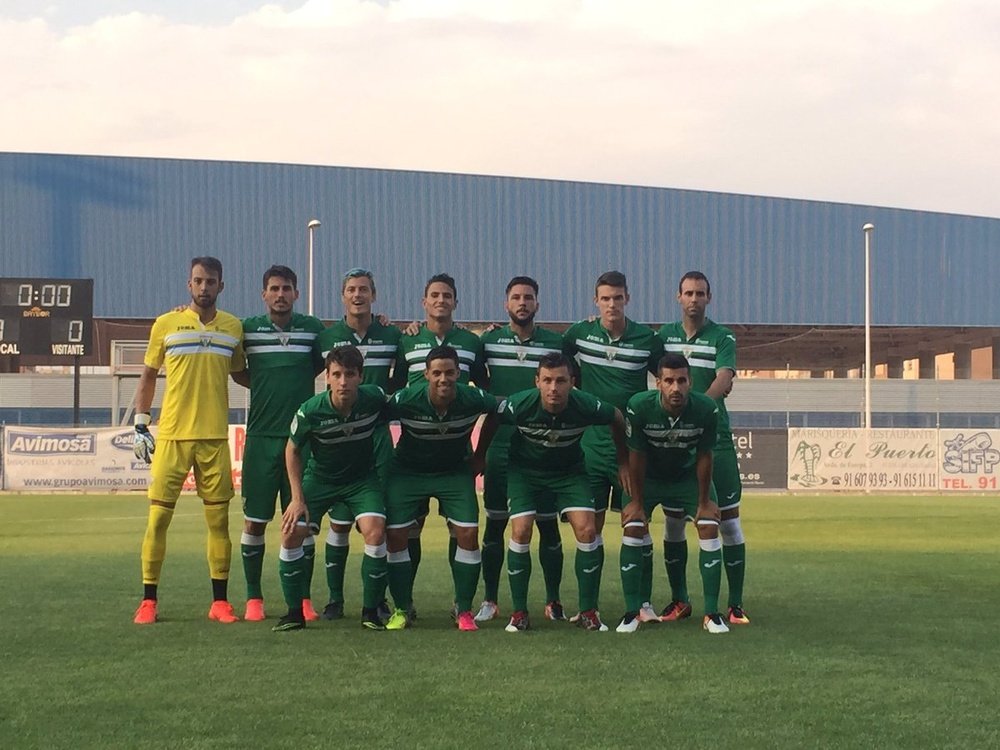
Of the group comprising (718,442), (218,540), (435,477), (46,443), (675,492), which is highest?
(718,442)

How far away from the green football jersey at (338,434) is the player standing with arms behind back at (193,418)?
65 centimetres

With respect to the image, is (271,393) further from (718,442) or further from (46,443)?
(46,443)

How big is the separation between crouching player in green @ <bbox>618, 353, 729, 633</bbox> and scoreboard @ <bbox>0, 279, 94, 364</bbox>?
21.5m

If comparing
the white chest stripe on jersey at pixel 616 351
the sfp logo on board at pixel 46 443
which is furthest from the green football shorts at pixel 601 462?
the sfp logo on board at pixel 46 443

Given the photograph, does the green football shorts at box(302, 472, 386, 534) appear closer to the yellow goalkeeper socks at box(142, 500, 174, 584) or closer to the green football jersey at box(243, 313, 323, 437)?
the green football jersey at box(243, 313, 323, 437)

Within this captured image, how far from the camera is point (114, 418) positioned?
34.1 metres

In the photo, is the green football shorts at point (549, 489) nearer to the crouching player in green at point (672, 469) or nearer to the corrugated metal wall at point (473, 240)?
the crouching player in green at point (672, 469)

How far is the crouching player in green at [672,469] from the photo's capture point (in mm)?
7473

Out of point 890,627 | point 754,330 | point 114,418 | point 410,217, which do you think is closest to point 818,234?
point 754,330

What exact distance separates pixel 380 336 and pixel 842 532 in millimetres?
10272

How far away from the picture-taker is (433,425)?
24.7ft

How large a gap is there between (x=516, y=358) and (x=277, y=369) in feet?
4.97

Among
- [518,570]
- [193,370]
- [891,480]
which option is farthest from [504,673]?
[891,480]

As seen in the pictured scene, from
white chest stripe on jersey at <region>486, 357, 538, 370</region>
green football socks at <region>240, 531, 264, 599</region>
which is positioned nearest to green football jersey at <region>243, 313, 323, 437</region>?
green football socks at <region>240, 531, 264, 599</region>
